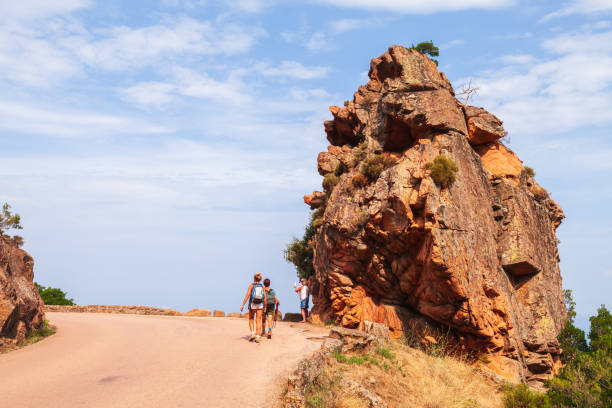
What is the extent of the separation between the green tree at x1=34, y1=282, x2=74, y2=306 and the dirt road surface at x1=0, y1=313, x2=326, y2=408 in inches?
1148

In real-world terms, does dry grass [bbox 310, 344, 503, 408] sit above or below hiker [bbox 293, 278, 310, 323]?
below

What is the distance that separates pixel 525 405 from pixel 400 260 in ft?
28.4

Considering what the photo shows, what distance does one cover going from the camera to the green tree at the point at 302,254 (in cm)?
3148

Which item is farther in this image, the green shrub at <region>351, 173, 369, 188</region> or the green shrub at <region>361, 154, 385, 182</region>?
the green shrub at <region>351, 173, 369, 188</region>

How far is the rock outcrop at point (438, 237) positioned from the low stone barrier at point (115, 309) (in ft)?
32.2

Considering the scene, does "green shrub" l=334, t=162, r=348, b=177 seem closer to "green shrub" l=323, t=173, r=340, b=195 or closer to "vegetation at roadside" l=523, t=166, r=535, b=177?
"green shrub" l=323, t=173, r=340, b=195

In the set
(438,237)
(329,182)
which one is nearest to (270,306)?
(438,237)

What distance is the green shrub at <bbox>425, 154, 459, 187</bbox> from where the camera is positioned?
66.1ft

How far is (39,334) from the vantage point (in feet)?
53.2

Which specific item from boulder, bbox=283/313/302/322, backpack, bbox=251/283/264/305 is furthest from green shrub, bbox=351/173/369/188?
backpack, bbox=251/283/264/305

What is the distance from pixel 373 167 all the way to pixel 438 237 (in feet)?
19.8

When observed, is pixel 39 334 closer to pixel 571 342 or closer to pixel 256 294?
pixel 256 294

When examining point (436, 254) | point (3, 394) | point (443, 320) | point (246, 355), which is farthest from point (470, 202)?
point (3, 394)

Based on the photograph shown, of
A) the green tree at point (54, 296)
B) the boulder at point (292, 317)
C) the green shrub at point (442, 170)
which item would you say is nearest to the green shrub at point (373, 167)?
the green shrub at point (442, 170)
